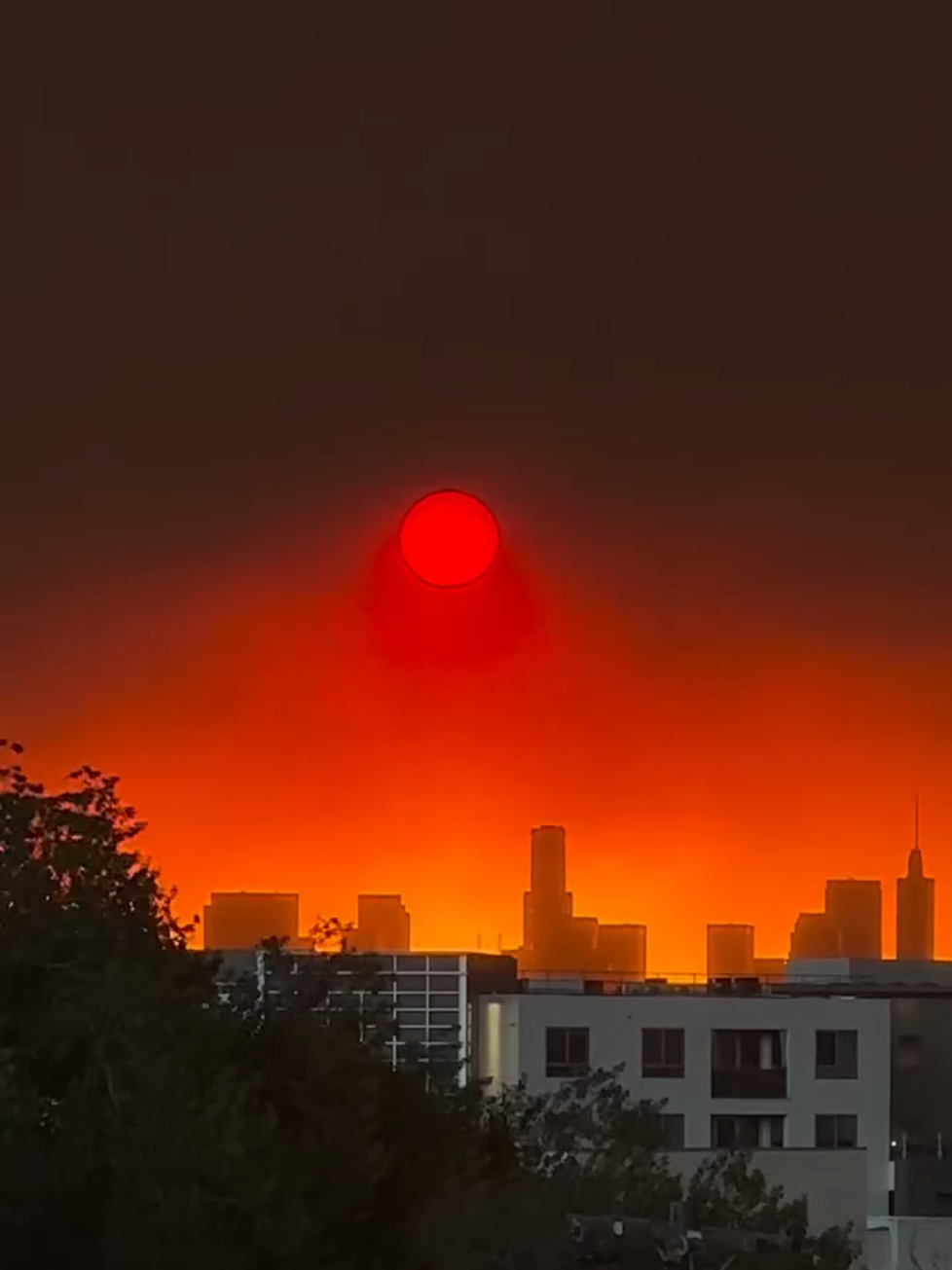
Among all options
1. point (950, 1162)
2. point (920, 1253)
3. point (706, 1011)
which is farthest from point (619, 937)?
point (920, 1253)

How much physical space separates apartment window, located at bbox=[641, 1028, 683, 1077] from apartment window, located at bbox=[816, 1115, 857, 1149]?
335 cm

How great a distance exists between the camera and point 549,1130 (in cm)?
2389

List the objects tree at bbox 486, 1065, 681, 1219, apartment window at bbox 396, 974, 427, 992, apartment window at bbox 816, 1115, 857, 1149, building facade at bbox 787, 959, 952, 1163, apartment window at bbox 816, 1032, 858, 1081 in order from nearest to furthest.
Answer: tree at bbox 486, 1065, 681, 1219 → apartment window at bbox 816, 1115, 857, 1149 → apartment window at bbox 396, 974, 427, 992 → apartment window at bbox 816, 1032, 858, 1081 → building facade at bbox 787, 959, 952, 1163

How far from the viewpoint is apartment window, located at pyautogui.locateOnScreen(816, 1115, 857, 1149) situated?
6322 centimetres

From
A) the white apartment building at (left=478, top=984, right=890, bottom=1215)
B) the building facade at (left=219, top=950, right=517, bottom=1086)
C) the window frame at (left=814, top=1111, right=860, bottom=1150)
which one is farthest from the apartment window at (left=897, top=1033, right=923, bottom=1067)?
the window frame at (left=814, top=1111, right=860, bottom=1150)

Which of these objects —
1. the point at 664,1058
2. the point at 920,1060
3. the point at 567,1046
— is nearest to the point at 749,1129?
the point at 664,1058

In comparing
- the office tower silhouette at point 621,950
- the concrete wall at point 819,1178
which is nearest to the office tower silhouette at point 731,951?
the office tower silhouette at point 621,950

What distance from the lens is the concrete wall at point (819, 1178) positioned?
133ft

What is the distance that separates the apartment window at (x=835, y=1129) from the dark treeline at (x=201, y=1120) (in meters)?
40.9

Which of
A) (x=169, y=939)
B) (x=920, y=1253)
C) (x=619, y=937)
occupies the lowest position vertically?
(x=920, y=1253)

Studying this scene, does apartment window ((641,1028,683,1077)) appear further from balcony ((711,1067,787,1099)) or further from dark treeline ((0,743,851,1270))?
dark treeline ((0,743,851,1270))

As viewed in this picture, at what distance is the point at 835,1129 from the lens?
208 feet

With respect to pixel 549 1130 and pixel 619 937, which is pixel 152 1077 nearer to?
pixel 549 1130

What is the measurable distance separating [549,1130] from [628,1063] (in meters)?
40.2
